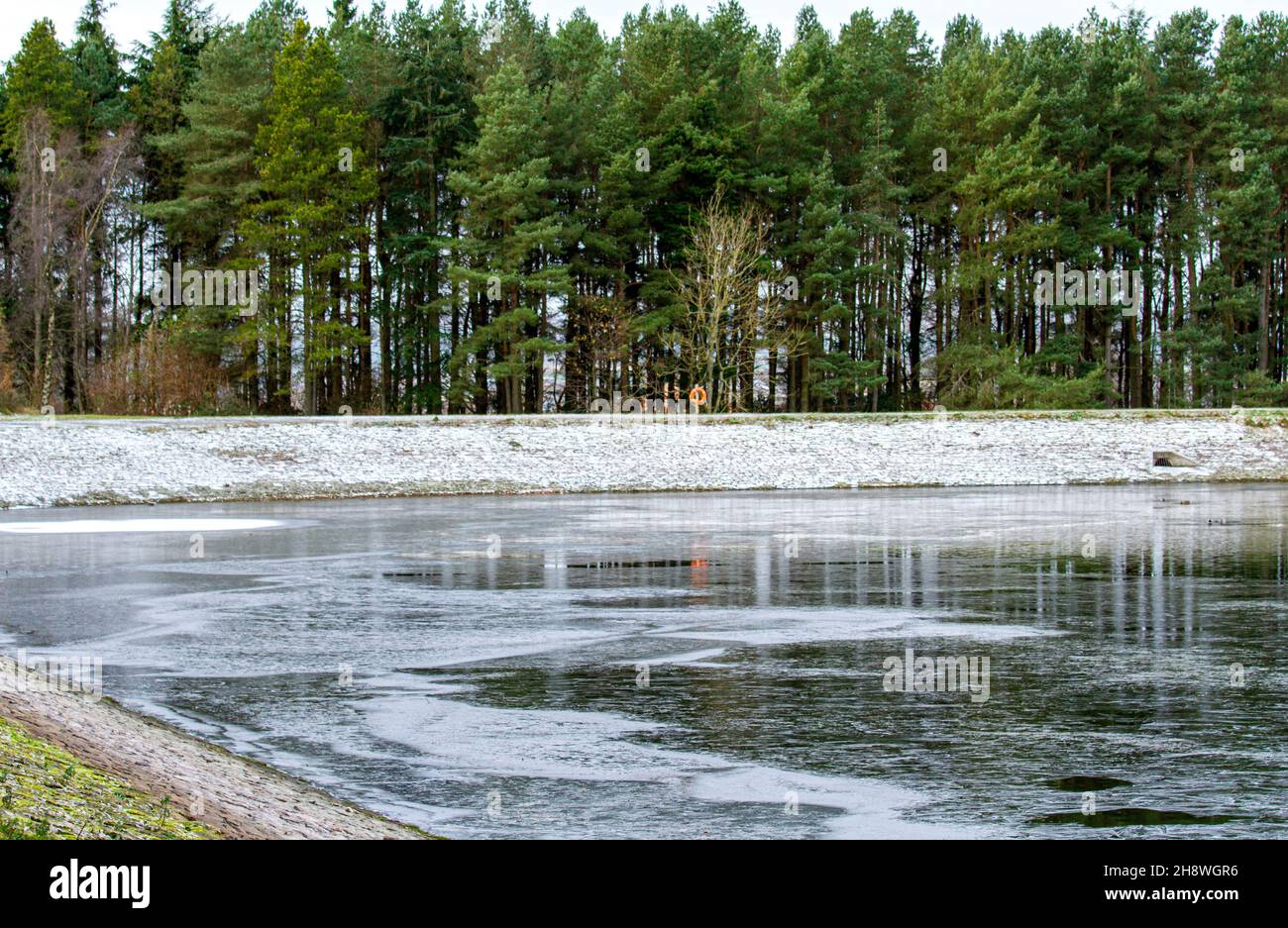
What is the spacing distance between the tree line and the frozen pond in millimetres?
35854

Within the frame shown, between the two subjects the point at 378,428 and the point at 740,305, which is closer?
the point at 378,428

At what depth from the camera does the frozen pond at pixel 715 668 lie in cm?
831

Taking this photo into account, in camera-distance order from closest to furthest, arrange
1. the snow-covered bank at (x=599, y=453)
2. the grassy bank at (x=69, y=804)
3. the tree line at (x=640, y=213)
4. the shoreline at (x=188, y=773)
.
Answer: the grassy bank at (x=69, y=804) → the shoreline at (x=188, y=773) → the snow-covered bank at (x=599, y=453) → the tree line at (x=640, y=213)

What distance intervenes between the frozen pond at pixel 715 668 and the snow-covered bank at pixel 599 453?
1088 cm

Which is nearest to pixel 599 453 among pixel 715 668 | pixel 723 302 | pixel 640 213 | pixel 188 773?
pixel 723 302

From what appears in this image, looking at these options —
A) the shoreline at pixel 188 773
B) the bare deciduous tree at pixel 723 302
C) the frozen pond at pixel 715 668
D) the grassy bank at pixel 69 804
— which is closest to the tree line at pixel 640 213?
the bare deciduous tree at pixel 723 302

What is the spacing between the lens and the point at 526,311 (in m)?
59.0

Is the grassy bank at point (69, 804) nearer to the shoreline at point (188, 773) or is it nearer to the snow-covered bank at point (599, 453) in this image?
the shoreline at point (188, 773)

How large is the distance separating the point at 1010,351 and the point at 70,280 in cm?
4459

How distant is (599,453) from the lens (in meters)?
A: 42.2

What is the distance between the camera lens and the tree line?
60.6 meters

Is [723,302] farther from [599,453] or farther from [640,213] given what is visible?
[599,453]
